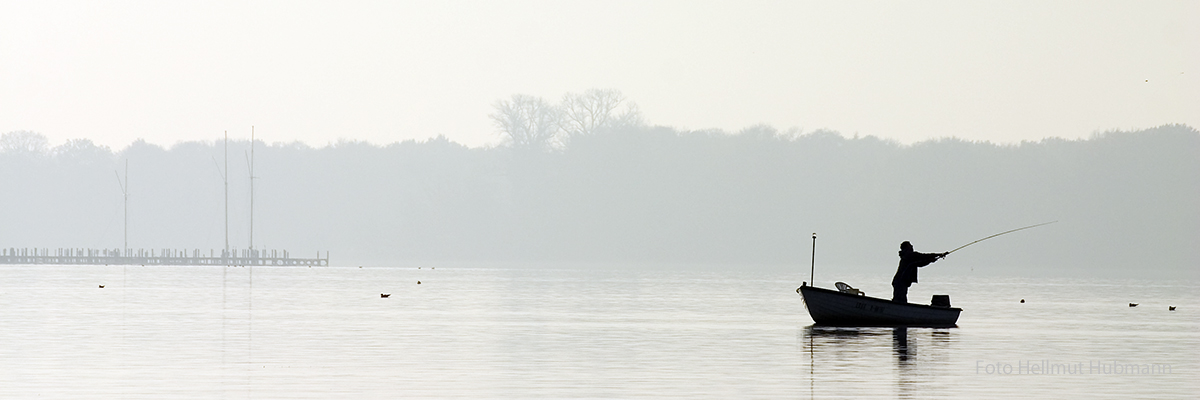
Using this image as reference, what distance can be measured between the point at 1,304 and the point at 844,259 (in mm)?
114674

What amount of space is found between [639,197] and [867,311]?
120 metres

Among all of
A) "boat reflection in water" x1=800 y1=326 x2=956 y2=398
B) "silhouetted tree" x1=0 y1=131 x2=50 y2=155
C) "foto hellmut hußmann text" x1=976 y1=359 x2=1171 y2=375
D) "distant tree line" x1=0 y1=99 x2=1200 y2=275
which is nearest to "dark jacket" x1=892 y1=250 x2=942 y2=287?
"boat reflection in water" x1=800 y1=326 x2=956 y2=398

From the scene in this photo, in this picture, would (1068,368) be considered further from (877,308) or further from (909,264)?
(877,308)

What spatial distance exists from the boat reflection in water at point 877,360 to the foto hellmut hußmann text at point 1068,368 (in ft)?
2.49

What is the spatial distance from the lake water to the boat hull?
331 millimetres

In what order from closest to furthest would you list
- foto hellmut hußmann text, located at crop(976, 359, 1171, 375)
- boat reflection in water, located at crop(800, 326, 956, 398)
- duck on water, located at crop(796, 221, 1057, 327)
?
boat reflection in water, located at crop(800, 326, 956, 398) < foto hellmut hußmann text, located at crop(976, 359, 1171, 375) < duck on water, located at crop(796, 221, 1057, 327)

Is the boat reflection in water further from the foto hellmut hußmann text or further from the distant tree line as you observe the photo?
the distant tree line

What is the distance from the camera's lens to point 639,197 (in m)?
156

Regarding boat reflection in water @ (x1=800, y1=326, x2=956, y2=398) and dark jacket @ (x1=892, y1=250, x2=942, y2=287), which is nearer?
boat reflection in water @ (x1=800, y1=326, x2=956, y2=398)

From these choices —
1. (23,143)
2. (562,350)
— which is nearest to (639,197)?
(23,143)

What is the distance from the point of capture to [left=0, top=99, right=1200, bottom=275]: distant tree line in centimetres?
14538

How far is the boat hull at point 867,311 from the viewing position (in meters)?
35.8

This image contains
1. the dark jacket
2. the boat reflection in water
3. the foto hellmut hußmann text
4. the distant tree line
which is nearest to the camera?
the boat reflection in water

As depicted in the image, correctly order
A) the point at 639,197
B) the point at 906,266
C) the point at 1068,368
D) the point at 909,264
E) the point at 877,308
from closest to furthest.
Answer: the point at 1068,368
the point at 909,264
the point at 906,266
the point at 877,308
the point at 639,197
